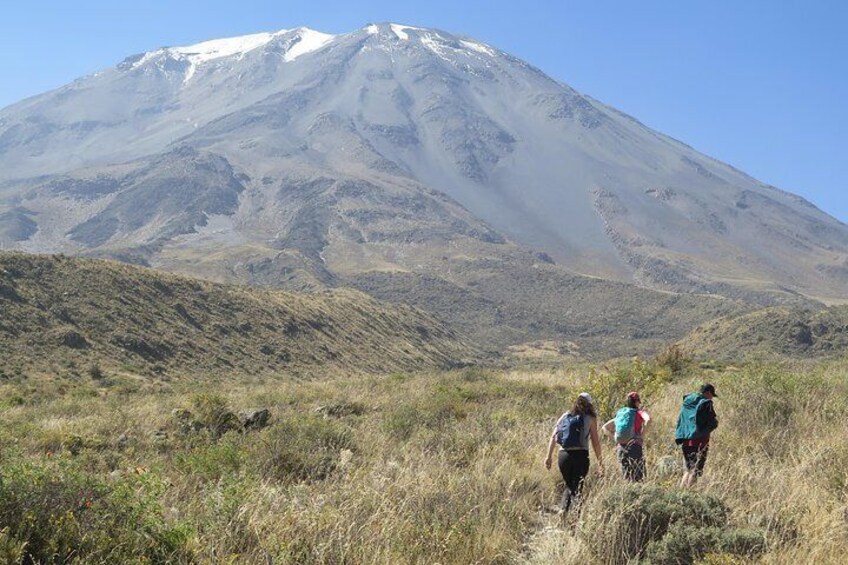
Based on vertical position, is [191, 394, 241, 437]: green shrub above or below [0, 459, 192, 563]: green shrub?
below

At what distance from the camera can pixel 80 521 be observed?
3.49 m

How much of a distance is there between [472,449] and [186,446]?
4624 mm

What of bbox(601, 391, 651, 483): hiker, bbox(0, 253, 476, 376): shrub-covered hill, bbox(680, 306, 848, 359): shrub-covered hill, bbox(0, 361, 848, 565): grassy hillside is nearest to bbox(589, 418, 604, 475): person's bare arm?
bbox(0, 361, 848, 565): grassy hillside

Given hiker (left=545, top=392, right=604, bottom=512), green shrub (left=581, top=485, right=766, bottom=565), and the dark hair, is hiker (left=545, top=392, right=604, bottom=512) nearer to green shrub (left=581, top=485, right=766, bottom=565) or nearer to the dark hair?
the dark hair

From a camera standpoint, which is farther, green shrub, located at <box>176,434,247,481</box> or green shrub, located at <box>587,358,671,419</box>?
green shrub, located at <box>587,358,671,419</box>

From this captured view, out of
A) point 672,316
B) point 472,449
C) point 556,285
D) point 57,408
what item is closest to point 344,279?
point 556,285

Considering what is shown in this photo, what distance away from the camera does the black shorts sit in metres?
6.20

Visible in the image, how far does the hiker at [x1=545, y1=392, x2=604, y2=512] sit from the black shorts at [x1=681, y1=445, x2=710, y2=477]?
37.9 inches

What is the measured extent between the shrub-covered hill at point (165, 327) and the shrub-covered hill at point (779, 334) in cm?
2785

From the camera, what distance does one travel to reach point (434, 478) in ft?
17.5

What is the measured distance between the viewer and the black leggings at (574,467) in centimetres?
577

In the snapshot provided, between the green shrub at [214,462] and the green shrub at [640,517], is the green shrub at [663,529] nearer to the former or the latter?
the green shrub at [640,517]

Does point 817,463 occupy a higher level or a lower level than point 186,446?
higher

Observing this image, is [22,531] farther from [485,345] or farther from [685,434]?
[485,345]
